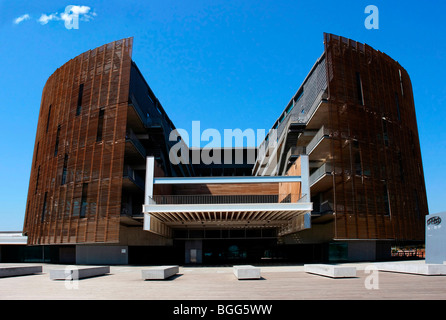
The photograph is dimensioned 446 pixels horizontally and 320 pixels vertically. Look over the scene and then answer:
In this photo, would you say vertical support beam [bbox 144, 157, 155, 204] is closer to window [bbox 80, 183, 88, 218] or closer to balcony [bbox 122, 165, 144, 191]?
balcony [bbox 122, 165, 144, 191]

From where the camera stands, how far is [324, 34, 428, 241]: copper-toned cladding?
2661 cm

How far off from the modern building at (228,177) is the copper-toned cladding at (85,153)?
91mm

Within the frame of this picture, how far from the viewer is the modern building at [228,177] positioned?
2617 centimetres

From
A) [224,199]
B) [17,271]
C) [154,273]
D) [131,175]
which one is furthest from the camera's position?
[224,199]

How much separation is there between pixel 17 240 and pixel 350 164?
33.9m

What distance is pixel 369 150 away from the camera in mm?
28312

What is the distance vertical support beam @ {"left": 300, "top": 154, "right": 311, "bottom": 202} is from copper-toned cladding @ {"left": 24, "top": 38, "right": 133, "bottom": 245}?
514 inches

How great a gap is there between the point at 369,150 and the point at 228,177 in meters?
11.8

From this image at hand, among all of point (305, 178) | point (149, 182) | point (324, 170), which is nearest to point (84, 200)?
point (149, 182)

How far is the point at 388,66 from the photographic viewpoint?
32.1 metres

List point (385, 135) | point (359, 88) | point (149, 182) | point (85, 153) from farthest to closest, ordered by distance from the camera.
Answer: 1. point (385, 135)
2. point (359, 88)
3. point (85, 153)
4. point (149, 182)

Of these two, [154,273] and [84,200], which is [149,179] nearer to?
[84,200]

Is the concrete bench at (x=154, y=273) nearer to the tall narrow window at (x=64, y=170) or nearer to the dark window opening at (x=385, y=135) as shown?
the tall narrow window at (x=64, y=170)
